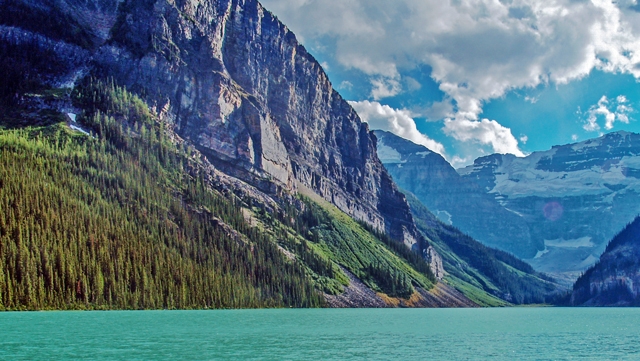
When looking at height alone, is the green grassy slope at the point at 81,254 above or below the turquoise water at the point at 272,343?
above

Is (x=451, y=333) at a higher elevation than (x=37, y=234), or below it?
below

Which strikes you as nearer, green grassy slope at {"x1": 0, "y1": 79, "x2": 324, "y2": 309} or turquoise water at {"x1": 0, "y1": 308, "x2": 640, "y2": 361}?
turquoise water at {"x1": 0, "y1": 308, "x2": 640, "y2": 361}

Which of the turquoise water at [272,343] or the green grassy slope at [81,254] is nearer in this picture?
the turquoise water at [272,343]

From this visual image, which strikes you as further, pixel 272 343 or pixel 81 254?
pixel 81 254

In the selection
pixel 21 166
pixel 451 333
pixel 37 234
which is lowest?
pixel 451 333

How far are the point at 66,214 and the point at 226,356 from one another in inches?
4796

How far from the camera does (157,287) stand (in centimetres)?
17138

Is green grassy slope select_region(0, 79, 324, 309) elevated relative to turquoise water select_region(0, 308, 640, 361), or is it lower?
elevated

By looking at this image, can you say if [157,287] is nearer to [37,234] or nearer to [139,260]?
[139,260]

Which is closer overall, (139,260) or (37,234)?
(37,234)

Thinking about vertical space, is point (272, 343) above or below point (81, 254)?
below

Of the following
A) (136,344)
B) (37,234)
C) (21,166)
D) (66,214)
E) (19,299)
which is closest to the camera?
(136,344)

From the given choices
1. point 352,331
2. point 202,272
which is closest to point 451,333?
point 352,331

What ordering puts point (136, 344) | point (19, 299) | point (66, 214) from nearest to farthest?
point (136, 344) < point (19, 299) < point (66, 214)
